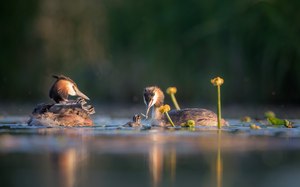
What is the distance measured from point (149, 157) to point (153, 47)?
29.2ft

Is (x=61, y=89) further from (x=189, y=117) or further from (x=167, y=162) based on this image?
(x=167, y=162)

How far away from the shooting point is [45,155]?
8648 mm

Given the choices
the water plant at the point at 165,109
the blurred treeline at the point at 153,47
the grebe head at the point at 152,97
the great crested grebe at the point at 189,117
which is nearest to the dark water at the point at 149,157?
the water plant at the point at 165,109

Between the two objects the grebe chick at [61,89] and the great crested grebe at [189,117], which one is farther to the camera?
the grebe chick at [61,89]

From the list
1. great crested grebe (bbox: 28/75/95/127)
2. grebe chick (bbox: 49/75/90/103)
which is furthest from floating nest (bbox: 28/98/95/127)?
grebe chick (bbox: 49/75/90/103)

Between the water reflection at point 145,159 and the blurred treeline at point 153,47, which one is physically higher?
the blurred treeline at point 153,47

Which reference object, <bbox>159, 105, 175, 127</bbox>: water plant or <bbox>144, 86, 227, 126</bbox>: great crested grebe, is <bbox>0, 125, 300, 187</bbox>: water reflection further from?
<bbox>144, 86, 227, 126</bbox>: great crested grebe

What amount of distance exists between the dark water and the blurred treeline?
4.86m

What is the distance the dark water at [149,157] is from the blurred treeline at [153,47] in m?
4.86

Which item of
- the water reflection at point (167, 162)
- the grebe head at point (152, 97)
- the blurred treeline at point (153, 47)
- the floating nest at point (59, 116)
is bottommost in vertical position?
the water reflection at point (167, 162)

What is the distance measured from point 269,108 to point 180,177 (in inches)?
366

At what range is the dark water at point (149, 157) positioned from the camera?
7.08 meters

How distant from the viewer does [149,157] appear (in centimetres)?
851

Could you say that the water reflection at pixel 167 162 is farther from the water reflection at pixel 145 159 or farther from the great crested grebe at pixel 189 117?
the great crested grebe at pixel 189 117
